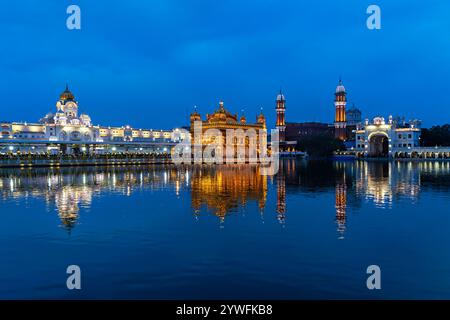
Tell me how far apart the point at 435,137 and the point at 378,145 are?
12.0 meters

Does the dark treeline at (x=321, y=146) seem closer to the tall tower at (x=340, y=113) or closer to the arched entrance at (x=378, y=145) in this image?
the arched entrance at (x=378, y=145)

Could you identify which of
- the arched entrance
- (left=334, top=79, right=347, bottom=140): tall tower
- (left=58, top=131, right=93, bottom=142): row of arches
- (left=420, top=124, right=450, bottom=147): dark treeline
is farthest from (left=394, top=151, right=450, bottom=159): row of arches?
(left=58, top=131, right=93, bottom=142): row of arches

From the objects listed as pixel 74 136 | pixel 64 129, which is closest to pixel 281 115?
pixel 74 136

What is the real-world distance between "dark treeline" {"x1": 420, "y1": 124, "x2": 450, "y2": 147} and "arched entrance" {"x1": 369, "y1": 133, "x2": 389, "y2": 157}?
7.75 meters

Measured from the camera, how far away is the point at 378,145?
10675 cm

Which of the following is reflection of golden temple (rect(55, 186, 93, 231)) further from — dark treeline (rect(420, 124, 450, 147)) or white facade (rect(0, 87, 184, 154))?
dark treeline (rect(420, 124, 450, 147))

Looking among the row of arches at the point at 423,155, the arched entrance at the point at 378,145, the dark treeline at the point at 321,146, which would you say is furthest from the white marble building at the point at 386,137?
the dark treeline at the point at 321,146

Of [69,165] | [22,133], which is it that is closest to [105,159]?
[69,165]

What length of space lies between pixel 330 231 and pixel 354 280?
4313 millimetres

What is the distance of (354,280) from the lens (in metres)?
8.35

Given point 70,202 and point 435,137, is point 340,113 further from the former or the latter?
point 70,202

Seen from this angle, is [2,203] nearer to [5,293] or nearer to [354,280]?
[5,293]

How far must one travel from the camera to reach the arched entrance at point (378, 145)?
102m
